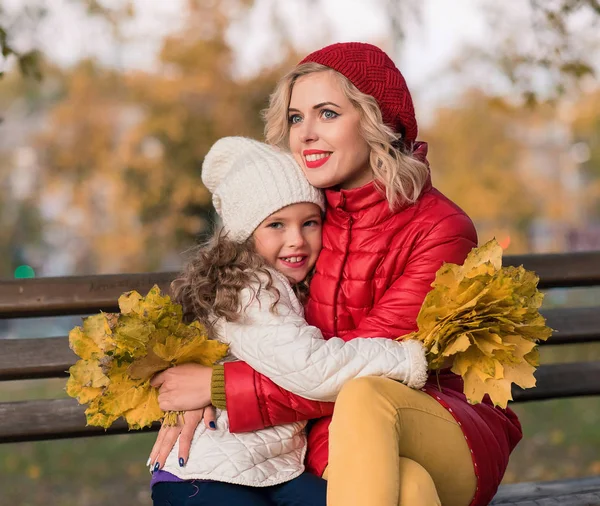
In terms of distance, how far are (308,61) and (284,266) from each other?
2.19 feet

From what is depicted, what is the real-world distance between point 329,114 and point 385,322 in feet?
2.27

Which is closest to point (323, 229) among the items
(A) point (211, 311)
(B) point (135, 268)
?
(A) point (211, 311)

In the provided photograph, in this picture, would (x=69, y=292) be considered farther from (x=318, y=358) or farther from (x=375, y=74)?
(x=375, y=74)

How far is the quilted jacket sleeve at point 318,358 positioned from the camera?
237 centimetres

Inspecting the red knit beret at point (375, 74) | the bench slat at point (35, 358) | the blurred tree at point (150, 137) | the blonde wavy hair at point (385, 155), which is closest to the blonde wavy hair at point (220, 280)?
the blonde wavy hair at point (385, 155)

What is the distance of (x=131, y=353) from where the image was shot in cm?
245

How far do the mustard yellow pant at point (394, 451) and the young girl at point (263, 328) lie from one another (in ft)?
0.36

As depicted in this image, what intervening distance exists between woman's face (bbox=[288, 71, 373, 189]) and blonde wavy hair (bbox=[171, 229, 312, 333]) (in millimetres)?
329

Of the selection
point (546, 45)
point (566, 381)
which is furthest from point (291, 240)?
point (546, 45)

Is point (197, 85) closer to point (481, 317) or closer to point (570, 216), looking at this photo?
point (481, 317)

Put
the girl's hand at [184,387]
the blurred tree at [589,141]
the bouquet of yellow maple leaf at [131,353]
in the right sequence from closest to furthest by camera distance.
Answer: the bouquet of yellow maple leaf at [131,353] → the girl's hand at [184,387] → the blurred tree at [589,141]

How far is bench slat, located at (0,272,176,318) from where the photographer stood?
10.8 ft

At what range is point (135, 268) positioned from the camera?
1823cm

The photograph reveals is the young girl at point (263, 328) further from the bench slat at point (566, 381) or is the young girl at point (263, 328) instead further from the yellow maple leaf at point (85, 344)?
the bench slat at point (566, 381)
